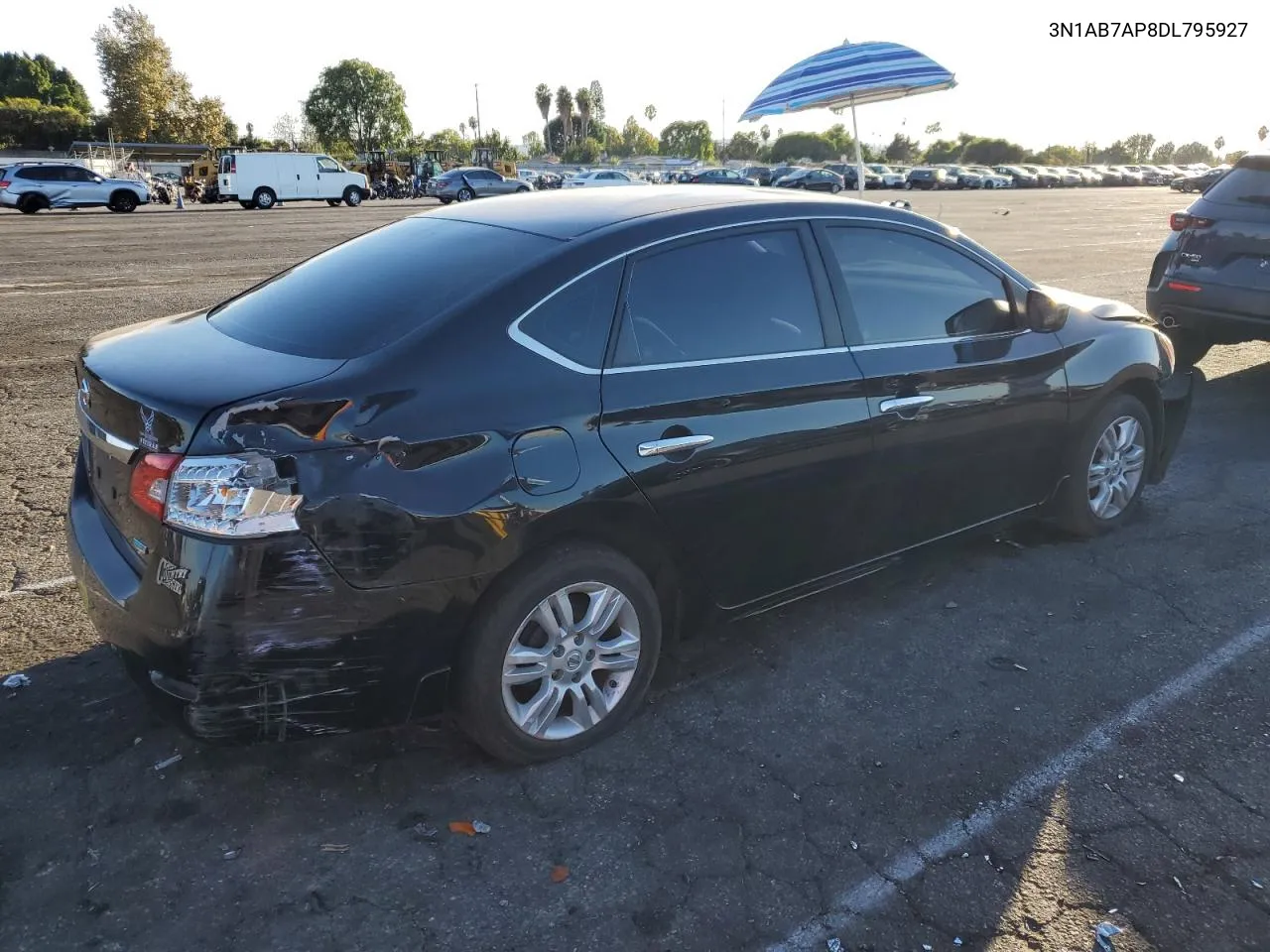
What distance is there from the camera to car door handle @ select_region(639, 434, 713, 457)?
3045 mm

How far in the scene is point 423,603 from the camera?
2701mm

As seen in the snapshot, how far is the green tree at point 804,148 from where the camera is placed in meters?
122

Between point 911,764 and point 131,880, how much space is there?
224 centimetres

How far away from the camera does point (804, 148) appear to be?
414 feet

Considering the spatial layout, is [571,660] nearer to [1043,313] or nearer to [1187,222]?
[1043,313]

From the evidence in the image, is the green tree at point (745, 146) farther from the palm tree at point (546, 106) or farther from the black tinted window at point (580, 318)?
the black tinted window at point (580, 318)

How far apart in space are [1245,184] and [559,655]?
6607 millimetres

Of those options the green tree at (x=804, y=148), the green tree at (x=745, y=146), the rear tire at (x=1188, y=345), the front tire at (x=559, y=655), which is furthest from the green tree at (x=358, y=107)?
the front tire at (x=559, y=655)

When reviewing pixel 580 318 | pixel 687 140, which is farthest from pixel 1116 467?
pixel 687 140

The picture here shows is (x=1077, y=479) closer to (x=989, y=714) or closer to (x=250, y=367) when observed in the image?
(x=989, y=714)

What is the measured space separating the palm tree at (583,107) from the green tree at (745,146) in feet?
71.3

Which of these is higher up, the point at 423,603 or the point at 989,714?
the point at 423,603

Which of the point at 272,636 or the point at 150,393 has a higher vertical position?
the point at 150,393

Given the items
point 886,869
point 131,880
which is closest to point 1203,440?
point 886,869
